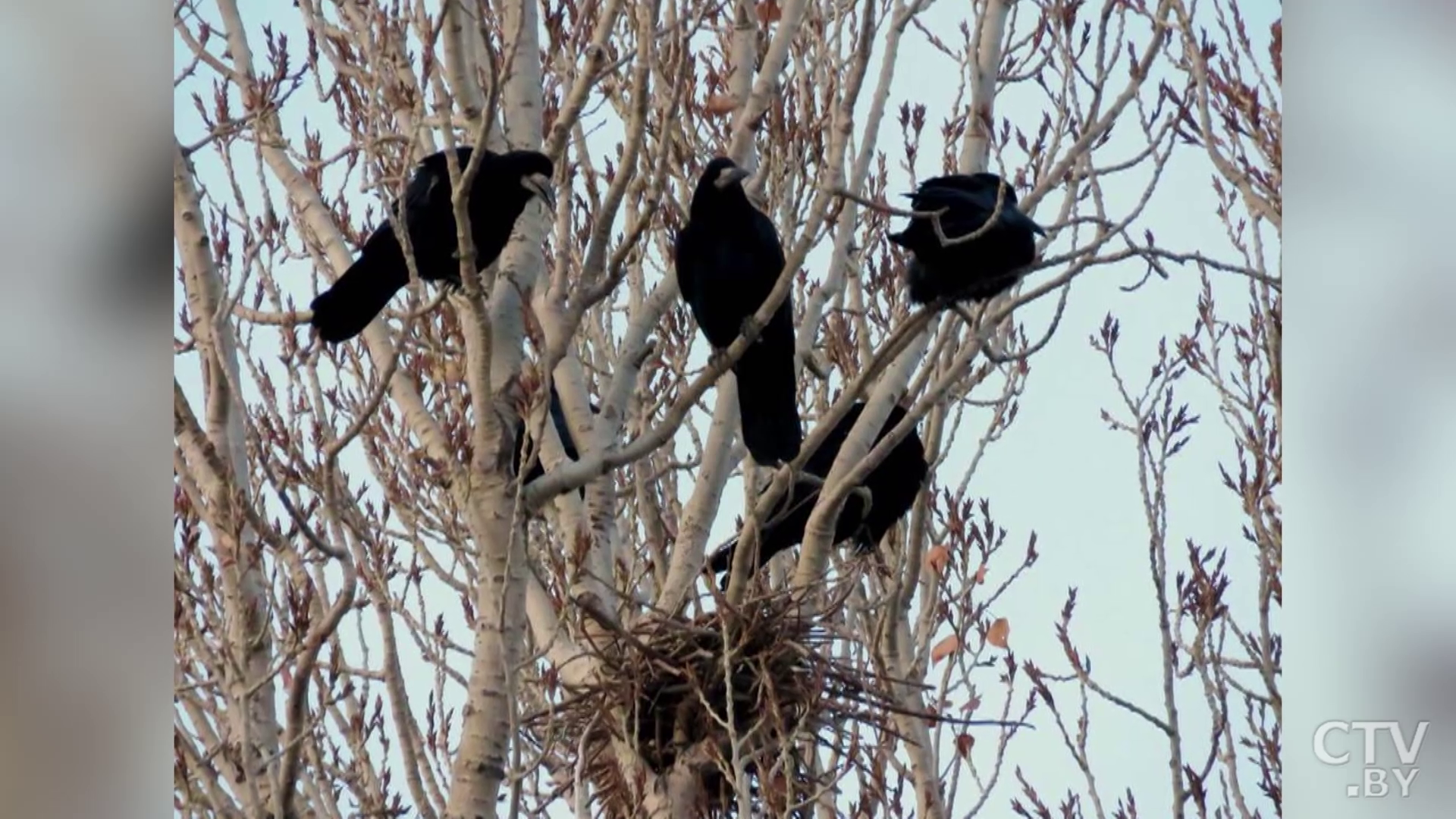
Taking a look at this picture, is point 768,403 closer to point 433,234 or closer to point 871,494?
point 871,494

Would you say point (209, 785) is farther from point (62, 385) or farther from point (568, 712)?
→ point (62, 385)

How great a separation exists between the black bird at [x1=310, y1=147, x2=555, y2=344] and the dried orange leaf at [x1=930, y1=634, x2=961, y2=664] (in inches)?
66.0

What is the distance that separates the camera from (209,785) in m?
2.55

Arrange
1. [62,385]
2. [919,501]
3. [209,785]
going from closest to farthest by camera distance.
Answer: [62,385]
[209,785]
[919,501]

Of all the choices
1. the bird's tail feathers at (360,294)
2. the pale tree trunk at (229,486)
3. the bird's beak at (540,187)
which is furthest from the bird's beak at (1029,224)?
the pale tree trunk at (229,486)

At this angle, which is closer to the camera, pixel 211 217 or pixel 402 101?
pixel 402 101

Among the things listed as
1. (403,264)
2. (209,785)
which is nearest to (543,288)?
(403,264)

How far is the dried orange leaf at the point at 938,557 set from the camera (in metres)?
4.62

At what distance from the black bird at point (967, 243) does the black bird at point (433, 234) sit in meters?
0.84

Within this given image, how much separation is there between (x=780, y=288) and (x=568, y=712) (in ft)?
3.73

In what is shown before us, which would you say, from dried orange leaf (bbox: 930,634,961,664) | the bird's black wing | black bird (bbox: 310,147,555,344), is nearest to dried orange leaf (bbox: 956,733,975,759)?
dried orange leaf (bbox: 930,634,961,664)

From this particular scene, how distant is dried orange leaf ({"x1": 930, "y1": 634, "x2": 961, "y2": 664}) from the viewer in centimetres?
468

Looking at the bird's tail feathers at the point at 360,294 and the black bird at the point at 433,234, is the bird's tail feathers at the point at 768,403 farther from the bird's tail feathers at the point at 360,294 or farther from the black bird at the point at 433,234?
the bird's tail feathers at the point at 360,294

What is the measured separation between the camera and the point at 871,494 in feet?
15.6
